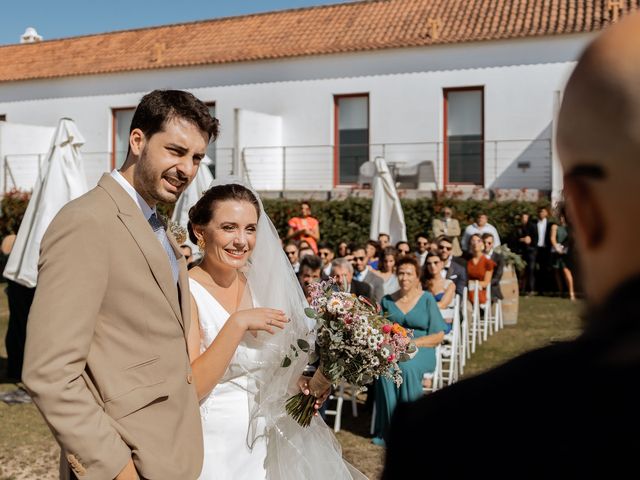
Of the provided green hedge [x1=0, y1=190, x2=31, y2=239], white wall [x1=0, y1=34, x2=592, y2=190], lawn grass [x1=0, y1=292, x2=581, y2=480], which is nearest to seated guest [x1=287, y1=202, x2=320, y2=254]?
lawn grass [x1=0, y1=292, x2=581, y2=480]

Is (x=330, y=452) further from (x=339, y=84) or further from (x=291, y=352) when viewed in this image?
(x=339, y=84)

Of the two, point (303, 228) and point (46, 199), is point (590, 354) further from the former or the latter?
point (303, 228)

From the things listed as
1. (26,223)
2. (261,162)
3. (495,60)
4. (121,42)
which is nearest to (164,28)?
(121,42)

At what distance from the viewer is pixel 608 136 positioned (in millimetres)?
779

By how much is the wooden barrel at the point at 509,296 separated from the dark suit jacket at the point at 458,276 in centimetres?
286

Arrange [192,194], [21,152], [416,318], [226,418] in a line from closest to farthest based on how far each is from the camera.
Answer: [226,418] → [416,318] → [192,194] → [21,152]

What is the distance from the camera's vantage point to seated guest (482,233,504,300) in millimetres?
12969

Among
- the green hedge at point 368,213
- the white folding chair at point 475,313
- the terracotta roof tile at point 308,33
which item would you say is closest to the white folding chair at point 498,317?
the white folding chair at point 475,313

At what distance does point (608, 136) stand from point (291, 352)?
325 cm

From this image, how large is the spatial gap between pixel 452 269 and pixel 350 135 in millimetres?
15113

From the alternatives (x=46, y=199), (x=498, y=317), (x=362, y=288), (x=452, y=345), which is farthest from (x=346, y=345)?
(x=498, y=317)

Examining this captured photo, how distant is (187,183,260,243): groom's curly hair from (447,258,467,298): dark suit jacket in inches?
283

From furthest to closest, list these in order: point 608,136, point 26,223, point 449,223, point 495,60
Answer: point 495,60 < point 449,223 < point 26,223 < point 608,136

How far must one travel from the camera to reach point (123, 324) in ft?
8.18
